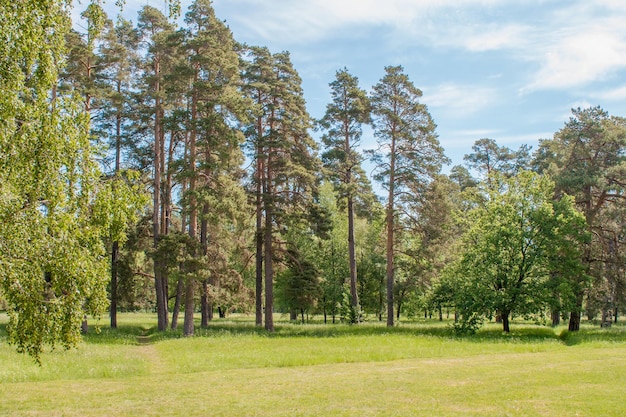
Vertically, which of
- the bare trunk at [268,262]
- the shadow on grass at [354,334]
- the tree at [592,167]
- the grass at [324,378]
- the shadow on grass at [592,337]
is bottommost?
the shadow on grass at [354,334]

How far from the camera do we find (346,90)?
34500 mm

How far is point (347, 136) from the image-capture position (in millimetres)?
35062

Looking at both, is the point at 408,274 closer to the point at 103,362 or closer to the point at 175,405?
the point at 103,362

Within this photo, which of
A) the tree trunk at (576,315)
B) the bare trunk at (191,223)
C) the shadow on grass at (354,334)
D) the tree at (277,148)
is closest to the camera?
the shadow on grass at (354,334)

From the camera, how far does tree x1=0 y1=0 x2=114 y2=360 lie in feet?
28.9

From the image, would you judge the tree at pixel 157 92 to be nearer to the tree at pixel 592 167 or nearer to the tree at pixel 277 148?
the tree at pixel 277 148

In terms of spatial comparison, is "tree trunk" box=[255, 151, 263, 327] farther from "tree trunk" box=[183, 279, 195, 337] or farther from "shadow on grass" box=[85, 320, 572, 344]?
"tree trunk" box=[183, 279, 195, 337]

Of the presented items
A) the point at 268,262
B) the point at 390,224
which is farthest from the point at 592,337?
the point at 268,262

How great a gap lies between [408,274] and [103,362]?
67.5 ft

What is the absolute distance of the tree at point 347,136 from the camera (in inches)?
1344

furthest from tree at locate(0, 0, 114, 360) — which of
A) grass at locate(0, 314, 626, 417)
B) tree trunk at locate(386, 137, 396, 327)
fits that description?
tree trunk at locate(386, 137, 396, 327)

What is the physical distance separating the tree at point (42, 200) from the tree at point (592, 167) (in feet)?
89.4

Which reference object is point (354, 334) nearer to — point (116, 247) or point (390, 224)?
point (390, 224)

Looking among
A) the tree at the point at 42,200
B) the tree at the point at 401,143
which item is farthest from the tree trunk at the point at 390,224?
the tree at the point at 42,200
